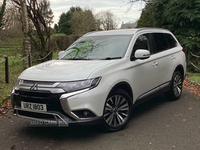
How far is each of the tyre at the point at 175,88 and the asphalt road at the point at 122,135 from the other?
929 mm

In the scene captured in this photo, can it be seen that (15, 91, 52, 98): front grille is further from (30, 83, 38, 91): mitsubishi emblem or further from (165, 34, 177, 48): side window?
(165, 34, 177, 48): side window

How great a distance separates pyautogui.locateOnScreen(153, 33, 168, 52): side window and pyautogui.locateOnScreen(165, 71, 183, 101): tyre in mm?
848

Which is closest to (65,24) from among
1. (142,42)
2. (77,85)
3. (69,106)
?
(142,42)

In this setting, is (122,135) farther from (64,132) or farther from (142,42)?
(142,42)

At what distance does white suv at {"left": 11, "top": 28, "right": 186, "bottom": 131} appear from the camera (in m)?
3.52

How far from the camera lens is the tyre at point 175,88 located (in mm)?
6090

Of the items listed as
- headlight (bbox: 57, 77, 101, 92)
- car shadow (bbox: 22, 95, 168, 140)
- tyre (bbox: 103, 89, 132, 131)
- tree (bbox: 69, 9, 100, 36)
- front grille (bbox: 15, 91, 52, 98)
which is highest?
tree (bbox: 69, 9, 100, 36)

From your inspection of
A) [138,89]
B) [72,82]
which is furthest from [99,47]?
[72,82]

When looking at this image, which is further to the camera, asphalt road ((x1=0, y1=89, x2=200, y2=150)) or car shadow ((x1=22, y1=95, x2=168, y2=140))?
car shadow ((x1=22, y1=95, x2=168, y2=140))

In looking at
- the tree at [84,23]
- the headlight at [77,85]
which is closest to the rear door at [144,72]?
the headlight at [77,85]

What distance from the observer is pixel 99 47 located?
485 centimetres

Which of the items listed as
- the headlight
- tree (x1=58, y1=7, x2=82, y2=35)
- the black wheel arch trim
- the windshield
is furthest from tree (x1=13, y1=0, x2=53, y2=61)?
tree (x1=58, y1=7, x2=82, y2=35)

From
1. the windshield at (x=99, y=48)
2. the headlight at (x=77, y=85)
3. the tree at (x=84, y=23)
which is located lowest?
the headlight at (x=77, y=85)

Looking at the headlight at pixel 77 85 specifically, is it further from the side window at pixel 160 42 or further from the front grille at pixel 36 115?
the side window at pixel 160 42
